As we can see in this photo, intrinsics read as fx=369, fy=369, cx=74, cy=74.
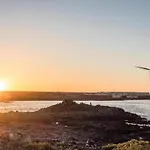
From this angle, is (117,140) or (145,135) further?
(145,135)

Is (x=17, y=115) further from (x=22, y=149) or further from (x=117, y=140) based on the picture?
(x=22, y=149)

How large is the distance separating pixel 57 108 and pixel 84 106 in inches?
281

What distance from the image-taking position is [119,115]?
253ft

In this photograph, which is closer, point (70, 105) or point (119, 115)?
point (119, 115)

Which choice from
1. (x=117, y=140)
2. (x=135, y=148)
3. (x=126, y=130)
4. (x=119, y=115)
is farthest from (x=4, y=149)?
(x=119, y=115)

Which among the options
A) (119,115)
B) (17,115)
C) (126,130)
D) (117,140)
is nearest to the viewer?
(117,140)

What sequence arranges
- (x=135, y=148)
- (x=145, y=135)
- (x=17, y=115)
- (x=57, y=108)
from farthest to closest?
(x=57, y=108) < (x=17, y=115) < (x=145, y=135) < (x=135, y=148)

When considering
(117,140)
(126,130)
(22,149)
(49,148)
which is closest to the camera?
(22,149)

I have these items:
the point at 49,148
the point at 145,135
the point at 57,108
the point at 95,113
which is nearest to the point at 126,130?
the point at 145,135

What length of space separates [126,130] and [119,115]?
94.9ft

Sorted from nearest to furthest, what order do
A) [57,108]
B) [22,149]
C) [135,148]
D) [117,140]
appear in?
[135,148] → [22,149] → [117,140] → [57,108]

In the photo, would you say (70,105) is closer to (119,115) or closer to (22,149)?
(119,115)

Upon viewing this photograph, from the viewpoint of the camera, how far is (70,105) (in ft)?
283

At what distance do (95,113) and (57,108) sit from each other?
10.1 m
